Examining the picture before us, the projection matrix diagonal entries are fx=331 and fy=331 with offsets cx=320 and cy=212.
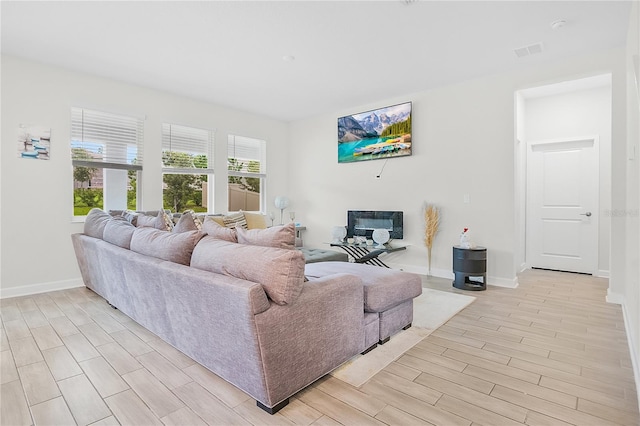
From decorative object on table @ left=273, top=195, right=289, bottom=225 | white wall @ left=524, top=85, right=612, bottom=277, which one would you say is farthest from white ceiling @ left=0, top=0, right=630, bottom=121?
decorative object on table @ left=273, top=195, right=289, bottom=225

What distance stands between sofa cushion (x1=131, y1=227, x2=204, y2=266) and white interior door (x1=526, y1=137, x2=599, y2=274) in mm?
5364

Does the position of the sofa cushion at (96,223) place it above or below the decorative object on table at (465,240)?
above

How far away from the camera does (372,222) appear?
539 cm

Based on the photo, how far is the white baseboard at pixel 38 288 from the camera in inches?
144

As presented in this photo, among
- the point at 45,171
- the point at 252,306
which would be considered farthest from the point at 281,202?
the point at 252,306

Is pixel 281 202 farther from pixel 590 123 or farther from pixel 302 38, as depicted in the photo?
pixel 590 123

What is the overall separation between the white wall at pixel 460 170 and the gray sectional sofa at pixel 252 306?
224 centimetres

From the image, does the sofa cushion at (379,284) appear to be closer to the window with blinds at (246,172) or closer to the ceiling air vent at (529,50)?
the ceiling air vent at (529,50)

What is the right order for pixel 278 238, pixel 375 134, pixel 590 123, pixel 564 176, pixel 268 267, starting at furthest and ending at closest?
pixel 375 134
pixel 564 176
pixel 590 123
pixel 278 238
pixel 268 267

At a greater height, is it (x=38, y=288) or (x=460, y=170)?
(x=460, y=170)

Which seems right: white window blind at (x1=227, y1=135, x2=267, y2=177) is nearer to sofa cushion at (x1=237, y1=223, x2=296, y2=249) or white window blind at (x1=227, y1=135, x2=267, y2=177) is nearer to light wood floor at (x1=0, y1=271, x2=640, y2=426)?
light wood floor at (x1=0, y1=271, x2=640, y2=426)

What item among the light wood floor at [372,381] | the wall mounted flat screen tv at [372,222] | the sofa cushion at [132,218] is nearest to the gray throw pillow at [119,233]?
the sofa cushion at [132,218]

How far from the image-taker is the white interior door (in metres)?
4.87

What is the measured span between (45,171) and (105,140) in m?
0.77
